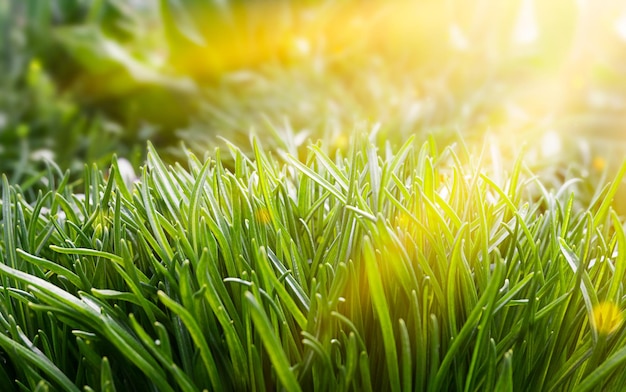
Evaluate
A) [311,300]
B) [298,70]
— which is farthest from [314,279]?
[298,70]

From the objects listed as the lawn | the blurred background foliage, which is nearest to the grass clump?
the lawn

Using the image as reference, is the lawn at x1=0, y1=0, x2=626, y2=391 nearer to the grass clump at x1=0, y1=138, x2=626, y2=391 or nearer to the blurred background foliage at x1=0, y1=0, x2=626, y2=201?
the grass clump at x1=0, y1=138, x2=626, y2=391

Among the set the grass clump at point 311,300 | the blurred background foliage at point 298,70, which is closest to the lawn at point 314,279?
the grass clump at point 311,300

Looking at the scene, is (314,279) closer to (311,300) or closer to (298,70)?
(311,300)

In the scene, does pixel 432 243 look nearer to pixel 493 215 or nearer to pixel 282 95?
pixel 493 215

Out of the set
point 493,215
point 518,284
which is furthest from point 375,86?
point 518,284

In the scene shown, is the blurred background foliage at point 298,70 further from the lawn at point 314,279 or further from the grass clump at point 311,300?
the grass clump at point 311,300
